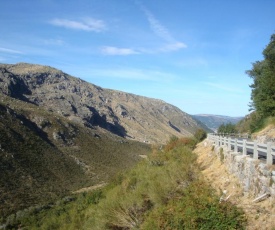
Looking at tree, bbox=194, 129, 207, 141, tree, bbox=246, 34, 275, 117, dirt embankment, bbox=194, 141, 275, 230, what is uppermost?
tree, bbox=246, 34, 275, 117

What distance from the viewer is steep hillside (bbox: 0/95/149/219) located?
2872 inches

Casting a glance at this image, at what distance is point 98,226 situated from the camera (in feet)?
58.0

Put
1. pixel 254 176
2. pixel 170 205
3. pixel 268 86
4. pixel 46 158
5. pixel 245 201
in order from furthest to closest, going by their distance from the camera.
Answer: pixel 46 158 < pixel 268 86 < pixel 170 205 < pixel 254 176 < pixel 245 201

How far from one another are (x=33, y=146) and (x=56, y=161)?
9235 millimetres

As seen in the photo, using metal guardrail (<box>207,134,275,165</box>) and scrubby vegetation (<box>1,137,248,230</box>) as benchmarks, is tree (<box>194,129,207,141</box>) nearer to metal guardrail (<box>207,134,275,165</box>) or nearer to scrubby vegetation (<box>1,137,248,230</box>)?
scrubby vegetation (<box>1,137,248,230</box>)

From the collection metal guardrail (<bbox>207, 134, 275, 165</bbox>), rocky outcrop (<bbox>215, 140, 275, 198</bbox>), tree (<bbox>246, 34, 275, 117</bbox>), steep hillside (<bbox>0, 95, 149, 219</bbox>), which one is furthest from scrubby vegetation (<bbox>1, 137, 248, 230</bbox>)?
steep hillside (<bbox>0, 95, 149, 219</bbox>)

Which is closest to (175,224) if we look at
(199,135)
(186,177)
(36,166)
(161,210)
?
(161,210)

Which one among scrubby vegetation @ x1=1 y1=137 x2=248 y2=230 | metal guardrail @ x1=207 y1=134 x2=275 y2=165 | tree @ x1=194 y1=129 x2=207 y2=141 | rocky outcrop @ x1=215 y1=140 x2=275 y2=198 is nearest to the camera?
rocky outcrop @ x1=215 y1=140 x2=275 y2=198

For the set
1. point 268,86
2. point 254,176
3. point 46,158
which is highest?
point 268,86


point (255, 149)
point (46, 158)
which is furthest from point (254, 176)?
point (46, 158)

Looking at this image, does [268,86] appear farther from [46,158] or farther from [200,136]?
[46,158]

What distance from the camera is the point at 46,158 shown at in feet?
322

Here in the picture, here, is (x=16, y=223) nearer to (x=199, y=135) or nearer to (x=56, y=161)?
(x=199, y=135)

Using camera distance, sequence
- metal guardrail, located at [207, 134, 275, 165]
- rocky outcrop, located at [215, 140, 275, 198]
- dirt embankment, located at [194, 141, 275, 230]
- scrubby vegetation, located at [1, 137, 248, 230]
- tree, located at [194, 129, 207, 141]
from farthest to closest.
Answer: tree, located at [194, 129, 207, 141], metal guardrail, located at [207, 134, 275, 165], scrubby vegetation, located at [1, 137, 248, 230], rocky outcrop, located at [215, 140, 275, 198], dirt embankment, located at [194, 141, 275, 230]
